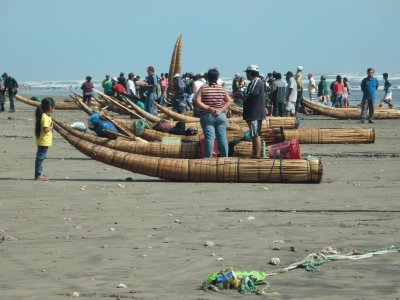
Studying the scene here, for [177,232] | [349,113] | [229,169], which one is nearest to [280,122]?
[229,169]

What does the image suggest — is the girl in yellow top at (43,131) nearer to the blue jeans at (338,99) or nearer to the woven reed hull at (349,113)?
the woven reed hull at (349,113)

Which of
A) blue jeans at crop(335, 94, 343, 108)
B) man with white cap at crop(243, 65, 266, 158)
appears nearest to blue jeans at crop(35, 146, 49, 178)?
man with white cap at crop(243, 65, 266, 158)

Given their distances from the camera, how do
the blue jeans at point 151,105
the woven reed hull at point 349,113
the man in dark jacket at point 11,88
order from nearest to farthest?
the blue jeans at point 151,105, the woven reed hull at point 349,113, the man in dark jacket at point 11,88

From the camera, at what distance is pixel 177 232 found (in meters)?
10.8

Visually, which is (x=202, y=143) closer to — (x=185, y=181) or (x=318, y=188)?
(x=185, y=181)

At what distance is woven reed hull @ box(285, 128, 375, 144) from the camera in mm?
23516

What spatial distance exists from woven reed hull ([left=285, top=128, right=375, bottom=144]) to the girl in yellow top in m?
8.46

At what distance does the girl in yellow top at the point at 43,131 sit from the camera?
15781 mm

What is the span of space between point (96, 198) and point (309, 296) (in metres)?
6.35

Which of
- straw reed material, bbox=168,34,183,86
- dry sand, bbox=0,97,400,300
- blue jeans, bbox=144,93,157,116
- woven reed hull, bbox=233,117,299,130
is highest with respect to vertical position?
straw reed material, bbox=168,34,183,86

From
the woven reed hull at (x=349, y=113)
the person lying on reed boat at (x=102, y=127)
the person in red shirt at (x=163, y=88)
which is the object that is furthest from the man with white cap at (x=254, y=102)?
the person in red shirt at (x=163, y=88)

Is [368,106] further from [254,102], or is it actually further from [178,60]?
[254,102]

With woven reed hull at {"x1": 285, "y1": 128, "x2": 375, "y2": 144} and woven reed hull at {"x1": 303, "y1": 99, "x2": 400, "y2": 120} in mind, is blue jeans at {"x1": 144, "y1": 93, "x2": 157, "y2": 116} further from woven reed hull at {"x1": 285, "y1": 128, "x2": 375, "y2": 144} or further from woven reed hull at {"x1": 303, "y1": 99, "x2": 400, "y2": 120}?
woven reed hull at {"x1": 285, "y1": 128, "x2": 375, "y2": 144}

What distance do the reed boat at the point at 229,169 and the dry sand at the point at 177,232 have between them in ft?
0.69
